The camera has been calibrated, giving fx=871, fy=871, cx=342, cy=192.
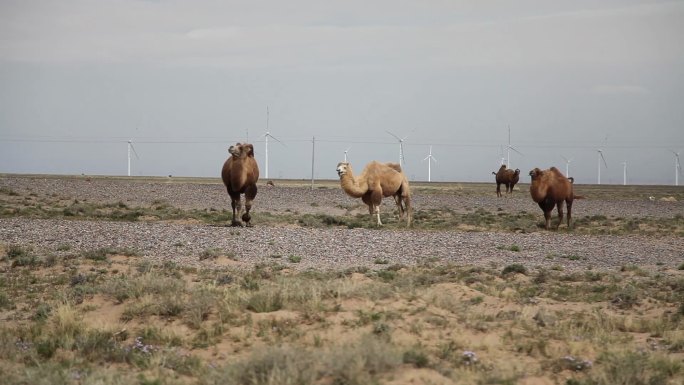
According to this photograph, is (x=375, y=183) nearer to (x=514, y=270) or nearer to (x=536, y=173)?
(x=536, y=173)

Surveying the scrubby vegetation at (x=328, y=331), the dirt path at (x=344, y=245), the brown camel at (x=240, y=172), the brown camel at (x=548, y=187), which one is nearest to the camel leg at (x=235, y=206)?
the brown camel at (x=240, y=172)

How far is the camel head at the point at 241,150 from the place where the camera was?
26188mm

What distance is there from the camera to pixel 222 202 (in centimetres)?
4622

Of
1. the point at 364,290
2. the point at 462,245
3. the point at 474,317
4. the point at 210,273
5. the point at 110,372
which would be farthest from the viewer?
the point at 462,245

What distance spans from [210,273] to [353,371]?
24.0 ft

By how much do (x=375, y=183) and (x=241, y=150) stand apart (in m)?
5.60

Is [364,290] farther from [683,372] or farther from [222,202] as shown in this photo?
[222,202]

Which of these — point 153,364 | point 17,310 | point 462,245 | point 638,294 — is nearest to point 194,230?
point 462,245

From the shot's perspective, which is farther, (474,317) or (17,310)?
(17,310)

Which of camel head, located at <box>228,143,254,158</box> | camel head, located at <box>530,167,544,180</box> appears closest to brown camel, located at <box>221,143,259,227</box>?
camel head, located at <box>228,143,254,158</box>

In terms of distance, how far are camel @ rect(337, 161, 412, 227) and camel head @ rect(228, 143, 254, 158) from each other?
11.5ft

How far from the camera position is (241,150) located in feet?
86.9

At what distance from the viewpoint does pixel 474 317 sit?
1142 centimetres

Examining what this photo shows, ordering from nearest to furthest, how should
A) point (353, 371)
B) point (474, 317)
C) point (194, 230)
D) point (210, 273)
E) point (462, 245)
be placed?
point (353, 371)
point (474, 317)
point (210, 273)
point (462, 245)
point (194, 230)
